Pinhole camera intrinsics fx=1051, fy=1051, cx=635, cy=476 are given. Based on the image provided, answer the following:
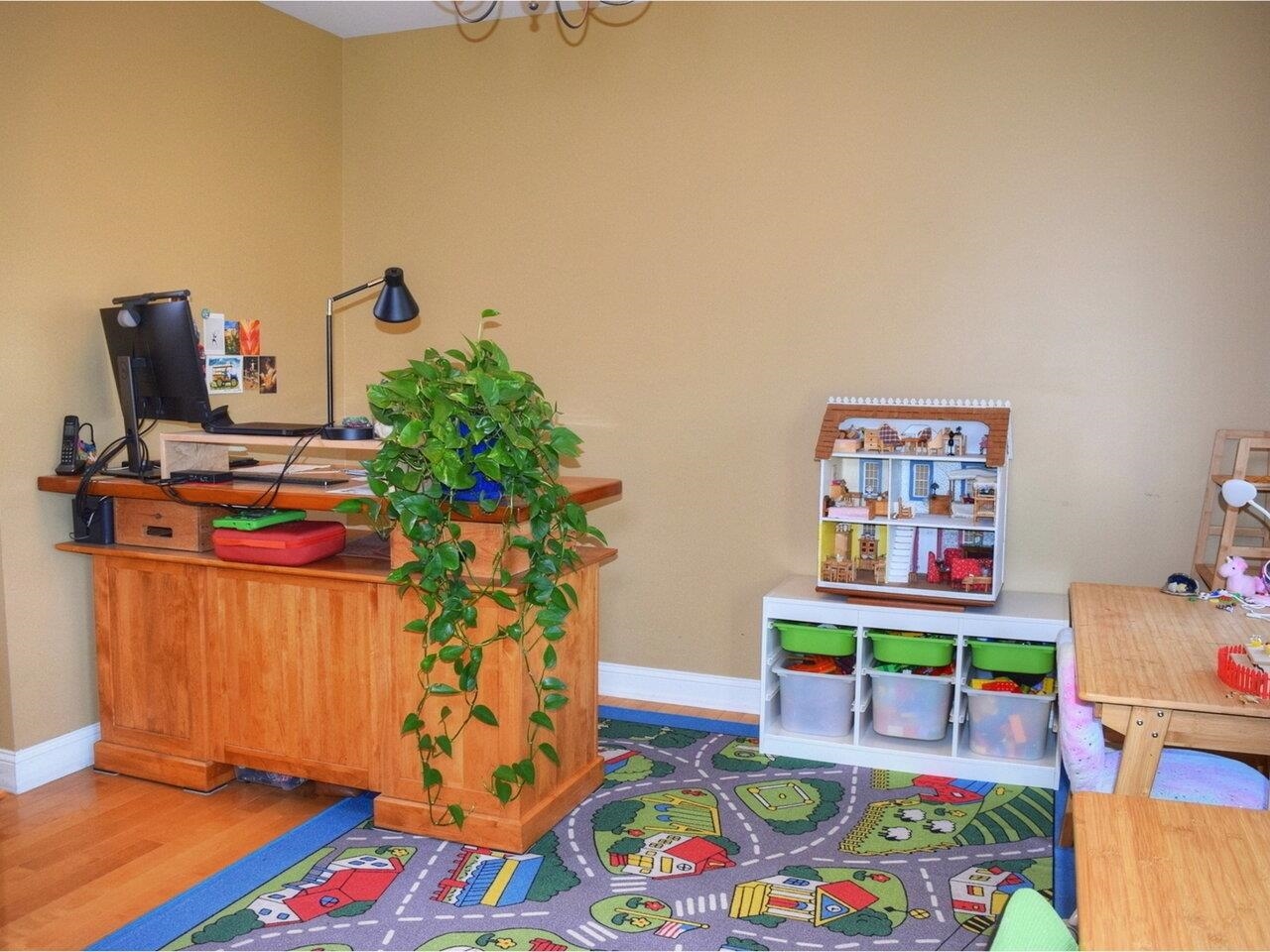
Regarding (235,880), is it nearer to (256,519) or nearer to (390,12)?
(256,519)

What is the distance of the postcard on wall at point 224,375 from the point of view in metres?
3.98

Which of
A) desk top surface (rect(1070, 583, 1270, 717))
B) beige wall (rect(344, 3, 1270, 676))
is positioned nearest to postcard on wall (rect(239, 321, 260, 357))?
beige wall (rect(344, 3, 1270, 676))

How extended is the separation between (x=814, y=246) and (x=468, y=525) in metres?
1.84

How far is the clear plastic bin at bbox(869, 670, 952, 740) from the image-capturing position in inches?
141

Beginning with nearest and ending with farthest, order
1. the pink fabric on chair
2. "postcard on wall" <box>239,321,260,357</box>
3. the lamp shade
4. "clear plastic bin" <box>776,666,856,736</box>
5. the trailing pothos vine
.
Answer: the pink fabric on chair < the trailing pothos vine < "clear plastic bin" <box>776,666,856,736</box> < the lamp shade < "postcard on wall" <box>239,321,260,357</box>

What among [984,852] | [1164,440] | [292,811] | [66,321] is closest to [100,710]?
[292,811]

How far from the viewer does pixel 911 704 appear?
361 centimetres

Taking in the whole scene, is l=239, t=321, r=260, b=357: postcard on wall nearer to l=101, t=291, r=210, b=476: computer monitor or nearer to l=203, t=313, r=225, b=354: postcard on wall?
l=203, t=313, r=225, b=354: postcard on wall

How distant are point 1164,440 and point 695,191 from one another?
1942 mm

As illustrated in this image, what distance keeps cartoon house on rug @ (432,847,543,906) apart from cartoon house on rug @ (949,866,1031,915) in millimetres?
1112

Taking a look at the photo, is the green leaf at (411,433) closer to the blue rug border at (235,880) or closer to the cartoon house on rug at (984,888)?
the blue rug border at (235,880)

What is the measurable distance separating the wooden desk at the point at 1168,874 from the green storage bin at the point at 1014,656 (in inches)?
72.6

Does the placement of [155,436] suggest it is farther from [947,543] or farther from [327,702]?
[947,543]

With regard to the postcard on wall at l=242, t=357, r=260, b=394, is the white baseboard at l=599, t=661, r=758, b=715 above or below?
below
